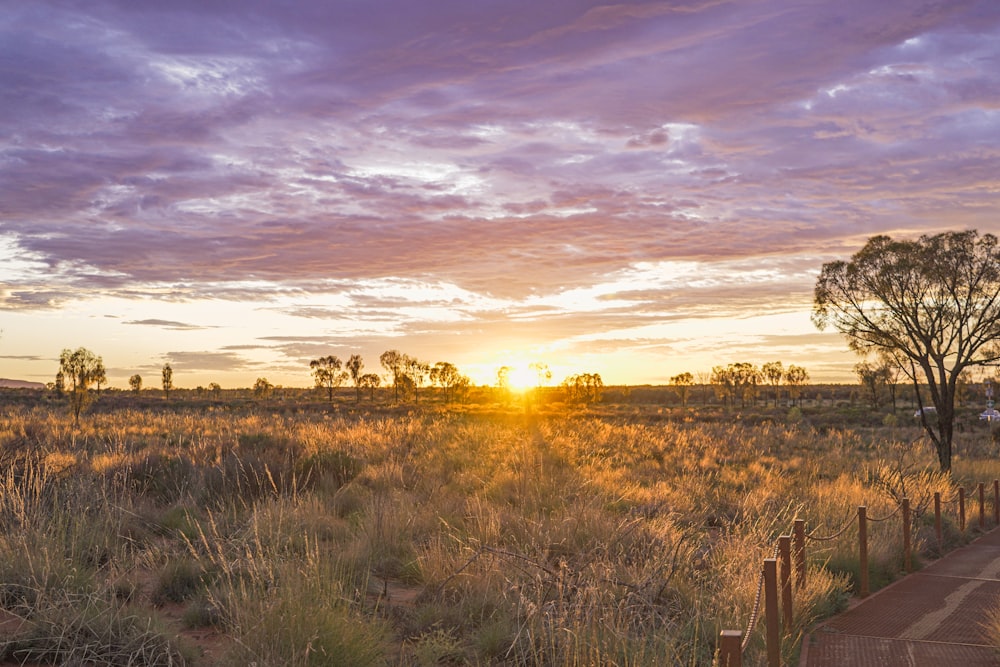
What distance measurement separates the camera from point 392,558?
10336 mm

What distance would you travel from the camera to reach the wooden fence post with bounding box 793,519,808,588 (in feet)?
29.8

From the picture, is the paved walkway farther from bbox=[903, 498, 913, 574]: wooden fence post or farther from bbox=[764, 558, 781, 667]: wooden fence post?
bbox=[764, 558, 781, 667]: wooden fence post

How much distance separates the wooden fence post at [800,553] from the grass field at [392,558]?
0.77 ft

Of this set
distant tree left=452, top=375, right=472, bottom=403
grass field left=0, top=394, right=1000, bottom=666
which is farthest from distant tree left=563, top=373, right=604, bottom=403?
grass field left=0, top=394, right=1000, bottom=666

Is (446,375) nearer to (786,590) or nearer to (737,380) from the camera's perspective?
(737,380)

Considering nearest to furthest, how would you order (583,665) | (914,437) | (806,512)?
1. (583,665)
2. (806,512)
3. (914,437)

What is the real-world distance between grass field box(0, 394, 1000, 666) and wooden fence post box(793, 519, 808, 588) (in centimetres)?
23

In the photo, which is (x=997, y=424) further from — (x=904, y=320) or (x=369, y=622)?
(x=369, y=622)

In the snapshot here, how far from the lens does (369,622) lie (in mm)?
7574

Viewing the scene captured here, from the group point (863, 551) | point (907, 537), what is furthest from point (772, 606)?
point (907, 537)

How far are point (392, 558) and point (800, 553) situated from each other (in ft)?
15.8

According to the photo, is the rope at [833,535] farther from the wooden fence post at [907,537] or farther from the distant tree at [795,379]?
the distant tree at [795,379]

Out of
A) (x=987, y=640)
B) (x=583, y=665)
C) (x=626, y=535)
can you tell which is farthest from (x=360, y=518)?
(x=987, y=640)

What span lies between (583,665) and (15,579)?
18.3ft
